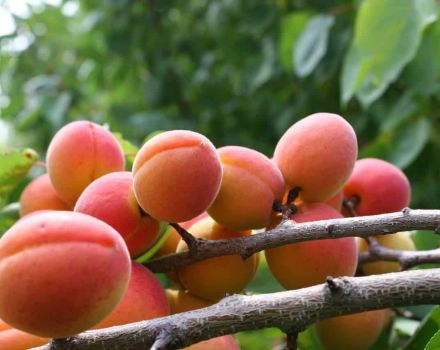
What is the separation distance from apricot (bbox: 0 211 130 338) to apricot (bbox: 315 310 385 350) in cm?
41

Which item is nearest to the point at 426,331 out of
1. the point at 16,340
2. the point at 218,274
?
the point at 218,274

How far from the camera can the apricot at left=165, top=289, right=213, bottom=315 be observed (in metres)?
0.78

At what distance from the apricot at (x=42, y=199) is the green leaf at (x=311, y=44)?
3.39 feet

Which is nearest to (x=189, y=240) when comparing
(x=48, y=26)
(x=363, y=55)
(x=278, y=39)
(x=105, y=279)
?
(x=105, y=279)

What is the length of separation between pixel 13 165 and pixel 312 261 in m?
0.52

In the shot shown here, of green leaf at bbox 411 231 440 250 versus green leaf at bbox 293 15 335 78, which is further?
green leaf at bbox 293 15 335 78

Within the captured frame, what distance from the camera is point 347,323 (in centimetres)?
83

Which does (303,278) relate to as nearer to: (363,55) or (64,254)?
(64,254)

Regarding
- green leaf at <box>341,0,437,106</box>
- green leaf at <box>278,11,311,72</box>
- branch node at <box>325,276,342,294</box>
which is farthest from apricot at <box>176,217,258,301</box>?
green leaf at <box>278,11,311,72</box>

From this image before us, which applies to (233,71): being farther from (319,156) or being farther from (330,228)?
(330,228)

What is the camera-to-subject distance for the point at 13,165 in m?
0.97

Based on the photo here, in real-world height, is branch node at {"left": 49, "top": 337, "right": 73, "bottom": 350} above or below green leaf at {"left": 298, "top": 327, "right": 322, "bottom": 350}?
above

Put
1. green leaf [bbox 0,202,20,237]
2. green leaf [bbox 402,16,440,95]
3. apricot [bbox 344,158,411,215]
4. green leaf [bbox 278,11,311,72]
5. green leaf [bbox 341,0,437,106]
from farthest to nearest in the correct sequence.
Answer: green leaf [bbox 278,11,311,72] < green leaf [bbox 402,16,440,95] < green leaf [bbox 341,0,437,106] < green leaf [bbox 0,202,20,237] < apricot [bbox 344,158,411,215]

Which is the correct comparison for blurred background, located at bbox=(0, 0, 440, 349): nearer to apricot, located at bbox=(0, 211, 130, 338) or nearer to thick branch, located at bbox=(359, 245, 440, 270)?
thick branch, located at bbox=(359, 245, 440, 270)
